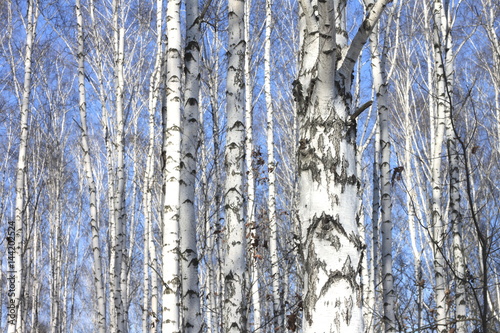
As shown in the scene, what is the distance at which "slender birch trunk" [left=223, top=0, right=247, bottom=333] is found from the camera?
440cm

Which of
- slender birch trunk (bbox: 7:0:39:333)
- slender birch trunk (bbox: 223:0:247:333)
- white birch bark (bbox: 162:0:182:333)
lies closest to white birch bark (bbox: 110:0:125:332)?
slender birch trunk (bbox: 7:0:39:333)

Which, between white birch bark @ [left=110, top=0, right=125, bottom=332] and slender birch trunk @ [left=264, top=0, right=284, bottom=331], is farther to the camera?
slender birch trunk @ [left=264, top=0, right=284, bottom=331]

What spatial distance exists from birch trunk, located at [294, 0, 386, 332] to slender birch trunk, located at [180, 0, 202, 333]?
2175mm

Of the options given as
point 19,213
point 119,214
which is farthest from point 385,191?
point 19,213

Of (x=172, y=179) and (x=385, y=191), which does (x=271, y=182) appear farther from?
(x=172, y=179)

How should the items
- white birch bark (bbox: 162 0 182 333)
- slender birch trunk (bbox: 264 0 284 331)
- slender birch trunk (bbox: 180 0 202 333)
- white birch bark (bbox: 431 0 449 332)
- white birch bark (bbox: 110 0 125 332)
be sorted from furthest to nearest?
slender birch trunk (bbox: 264 0 284 331), white birch bark (bbox: 110 0 125 332), white birch bark (bbox: 431 0 449 332), slender birch trunk (bbox: 180 0 202 333), white birch bark (bbox: 162 0 182 333)

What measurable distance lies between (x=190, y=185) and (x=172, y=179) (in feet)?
1.62

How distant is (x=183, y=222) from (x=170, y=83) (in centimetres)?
107

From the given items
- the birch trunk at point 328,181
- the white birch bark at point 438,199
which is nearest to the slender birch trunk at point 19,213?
→ the white birch bark at point 438,199

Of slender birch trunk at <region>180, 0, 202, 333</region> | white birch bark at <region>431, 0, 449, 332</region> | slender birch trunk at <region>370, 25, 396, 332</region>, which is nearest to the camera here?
slender birch trunk at <region>180, 0, 202, 333</region>

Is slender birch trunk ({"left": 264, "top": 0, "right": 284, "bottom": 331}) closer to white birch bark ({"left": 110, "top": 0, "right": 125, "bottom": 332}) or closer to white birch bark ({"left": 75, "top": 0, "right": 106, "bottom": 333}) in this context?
white birch bark ({"left": 110, "top": 0, "right": 125, "bottom": 332})

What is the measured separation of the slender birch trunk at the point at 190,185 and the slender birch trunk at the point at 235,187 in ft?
1.03

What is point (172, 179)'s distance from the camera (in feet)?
12.3

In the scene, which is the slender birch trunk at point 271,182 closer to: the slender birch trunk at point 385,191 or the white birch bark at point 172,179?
the slender birch trunk at point 385,191
